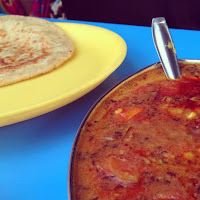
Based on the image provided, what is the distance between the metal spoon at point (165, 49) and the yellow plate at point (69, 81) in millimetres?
144

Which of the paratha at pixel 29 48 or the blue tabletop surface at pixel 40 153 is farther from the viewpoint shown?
the paratha at pixel 29 48

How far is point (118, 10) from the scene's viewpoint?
284cm

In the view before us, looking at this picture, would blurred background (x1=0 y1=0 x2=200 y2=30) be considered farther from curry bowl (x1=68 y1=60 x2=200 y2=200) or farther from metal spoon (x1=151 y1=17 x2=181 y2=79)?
curry bowl (x1=68 y1=60 x2=200 y2=200)

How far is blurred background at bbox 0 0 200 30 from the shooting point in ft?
8.37

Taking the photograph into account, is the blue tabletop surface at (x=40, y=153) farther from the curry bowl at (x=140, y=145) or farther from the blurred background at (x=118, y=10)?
the blurred background at (x=118, y=10)

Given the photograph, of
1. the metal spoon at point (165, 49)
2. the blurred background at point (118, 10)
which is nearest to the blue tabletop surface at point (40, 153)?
the metal spoon at point (165, 49)

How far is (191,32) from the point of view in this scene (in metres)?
1.34

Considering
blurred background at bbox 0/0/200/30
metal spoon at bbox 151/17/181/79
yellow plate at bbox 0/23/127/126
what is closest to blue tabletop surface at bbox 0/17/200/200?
yellow plate at bbox 0/23/127/126

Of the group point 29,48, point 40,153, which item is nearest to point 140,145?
point 40,153

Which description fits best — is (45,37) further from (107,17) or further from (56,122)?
(107,17)

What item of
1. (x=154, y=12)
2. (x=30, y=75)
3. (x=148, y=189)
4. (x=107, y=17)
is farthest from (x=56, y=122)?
(x=107, y=17)

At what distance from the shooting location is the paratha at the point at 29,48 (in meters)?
0.97

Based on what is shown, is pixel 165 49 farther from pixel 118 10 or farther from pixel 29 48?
pixel 118 10

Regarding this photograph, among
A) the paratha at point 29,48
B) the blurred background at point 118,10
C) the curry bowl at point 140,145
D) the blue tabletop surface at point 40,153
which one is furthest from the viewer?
the blurred background at point 118,10
